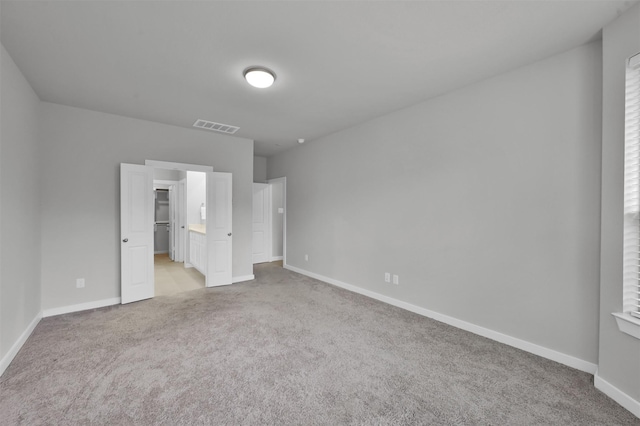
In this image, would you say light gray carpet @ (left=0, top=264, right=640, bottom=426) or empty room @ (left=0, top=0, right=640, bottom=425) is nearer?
light gray carpet @ (left=0, top=264, right=640, bottom=426)

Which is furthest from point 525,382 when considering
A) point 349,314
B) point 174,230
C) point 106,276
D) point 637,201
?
point 174,230

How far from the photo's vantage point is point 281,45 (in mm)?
2281

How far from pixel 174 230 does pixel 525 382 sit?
24.8 feet

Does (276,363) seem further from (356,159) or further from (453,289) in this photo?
(356,159)

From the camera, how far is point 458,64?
2584 millimetres

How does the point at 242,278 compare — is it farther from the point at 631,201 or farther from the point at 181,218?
the point at 631,201

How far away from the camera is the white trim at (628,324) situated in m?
1.79

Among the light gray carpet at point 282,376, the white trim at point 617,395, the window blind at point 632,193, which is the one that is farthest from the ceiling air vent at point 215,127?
the white trim at point 617,395

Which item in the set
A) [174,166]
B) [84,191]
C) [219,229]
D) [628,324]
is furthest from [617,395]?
[84,191]

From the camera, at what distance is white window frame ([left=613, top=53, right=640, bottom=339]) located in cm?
188

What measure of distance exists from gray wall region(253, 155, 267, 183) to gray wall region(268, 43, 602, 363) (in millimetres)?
3176

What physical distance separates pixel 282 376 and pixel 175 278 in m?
4.10

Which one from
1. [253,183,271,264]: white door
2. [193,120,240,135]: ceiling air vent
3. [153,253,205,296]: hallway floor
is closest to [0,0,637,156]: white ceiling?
[193,120,240,135]: ceiling air vent

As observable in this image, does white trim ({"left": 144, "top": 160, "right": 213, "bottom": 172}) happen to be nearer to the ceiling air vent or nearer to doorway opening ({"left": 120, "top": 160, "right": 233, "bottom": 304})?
doorway opening ({"left": 120, "top": 160, "right": 233, "bottom": 304})
